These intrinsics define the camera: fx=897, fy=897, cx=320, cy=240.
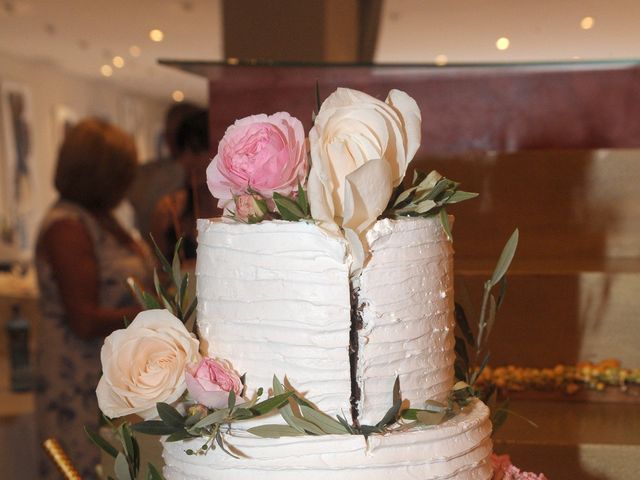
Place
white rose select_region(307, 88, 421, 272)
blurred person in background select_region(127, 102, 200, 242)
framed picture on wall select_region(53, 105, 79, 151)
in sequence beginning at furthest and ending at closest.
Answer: framed picture on wall select_region(53, 105, 79, 151) < blurred person in background select_region(127, 102, 200, 242) < white rose select_region(307, 88, 421, 272)

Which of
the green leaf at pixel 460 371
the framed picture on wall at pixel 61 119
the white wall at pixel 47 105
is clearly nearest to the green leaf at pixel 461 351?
the green leaf at pixel 460 371

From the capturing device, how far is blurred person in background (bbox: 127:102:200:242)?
296cm

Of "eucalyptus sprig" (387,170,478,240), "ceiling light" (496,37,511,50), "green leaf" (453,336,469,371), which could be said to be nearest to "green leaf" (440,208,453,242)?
"eucalyptus sprig" (387,170,478,240)

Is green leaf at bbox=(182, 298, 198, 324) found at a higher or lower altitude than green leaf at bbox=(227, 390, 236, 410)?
higher

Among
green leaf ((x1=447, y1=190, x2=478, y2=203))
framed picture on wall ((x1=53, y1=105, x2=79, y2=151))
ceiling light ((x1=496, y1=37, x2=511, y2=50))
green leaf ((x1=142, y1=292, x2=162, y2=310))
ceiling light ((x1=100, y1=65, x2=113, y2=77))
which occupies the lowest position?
green leaf ((x1=142, y1=292, x2=162, y2=310))

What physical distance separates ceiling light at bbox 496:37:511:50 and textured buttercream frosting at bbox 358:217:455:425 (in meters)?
3.30

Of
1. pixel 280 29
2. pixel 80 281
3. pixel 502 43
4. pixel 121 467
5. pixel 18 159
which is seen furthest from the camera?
pixel 18 159

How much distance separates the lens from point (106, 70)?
902cm

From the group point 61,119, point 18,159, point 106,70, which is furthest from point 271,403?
point 106,70

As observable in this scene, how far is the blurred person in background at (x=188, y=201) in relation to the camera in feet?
7.29

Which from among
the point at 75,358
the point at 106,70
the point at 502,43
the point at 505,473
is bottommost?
the point at 75,358

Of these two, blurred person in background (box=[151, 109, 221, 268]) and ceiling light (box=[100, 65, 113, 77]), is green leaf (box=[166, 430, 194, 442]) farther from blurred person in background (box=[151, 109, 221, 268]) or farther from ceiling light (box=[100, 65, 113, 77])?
ceiling light (box=[100, 65, 113, 77])

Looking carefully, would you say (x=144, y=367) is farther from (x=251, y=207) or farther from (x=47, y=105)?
(x=47, y=105)

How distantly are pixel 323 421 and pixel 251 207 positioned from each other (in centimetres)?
25
